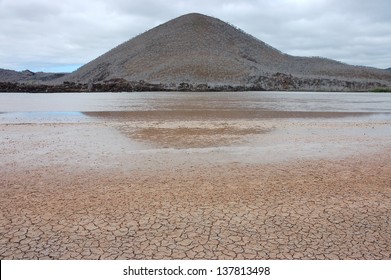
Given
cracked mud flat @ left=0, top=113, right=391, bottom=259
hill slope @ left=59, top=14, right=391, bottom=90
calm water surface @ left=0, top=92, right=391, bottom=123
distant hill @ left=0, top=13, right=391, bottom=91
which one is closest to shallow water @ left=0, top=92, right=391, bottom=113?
calm water surface @ left=0, top=92, right=391, bottom=123

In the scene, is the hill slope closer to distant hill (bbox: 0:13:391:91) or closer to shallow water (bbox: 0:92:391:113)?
distant hill (bbox: 0:13:391:91)

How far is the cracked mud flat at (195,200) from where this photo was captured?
434cm

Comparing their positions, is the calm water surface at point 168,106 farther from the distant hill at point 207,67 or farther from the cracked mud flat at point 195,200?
the distant hill at point 207,67

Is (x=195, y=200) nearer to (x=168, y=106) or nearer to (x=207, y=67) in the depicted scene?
(x=168, y=106)

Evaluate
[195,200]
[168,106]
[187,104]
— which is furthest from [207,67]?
[195,200]

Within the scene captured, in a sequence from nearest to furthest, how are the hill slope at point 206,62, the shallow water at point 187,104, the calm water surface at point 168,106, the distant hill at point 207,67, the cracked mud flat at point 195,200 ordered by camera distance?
the cracked mud flat at point 195,200 < the calm water surface at point 168,106 < the shallow water at point 187,104 < the distant hill at point 207,67 < the hill slope at point 206,62

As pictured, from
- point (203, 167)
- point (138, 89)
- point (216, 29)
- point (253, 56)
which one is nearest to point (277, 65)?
point (253, 56)

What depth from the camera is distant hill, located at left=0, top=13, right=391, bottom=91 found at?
223ft

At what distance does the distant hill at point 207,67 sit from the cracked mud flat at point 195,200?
165 ft

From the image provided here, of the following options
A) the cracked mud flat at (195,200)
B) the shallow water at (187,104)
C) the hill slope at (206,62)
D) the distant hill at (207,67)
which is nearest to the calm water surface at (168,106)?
the shallow water at (187,104)

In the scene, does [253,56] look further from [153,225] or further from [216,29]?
[153,225]

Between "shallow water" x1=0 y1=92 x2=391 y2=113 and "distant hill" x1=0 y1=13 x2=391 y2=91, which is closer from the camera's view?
"shallow water" x1=0 y1=92 x2=391 y2=113

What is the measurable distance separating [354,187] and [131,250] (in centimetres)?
450

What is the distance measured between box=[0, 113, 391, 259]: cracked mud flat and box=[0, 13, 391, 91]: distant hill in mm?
50429
